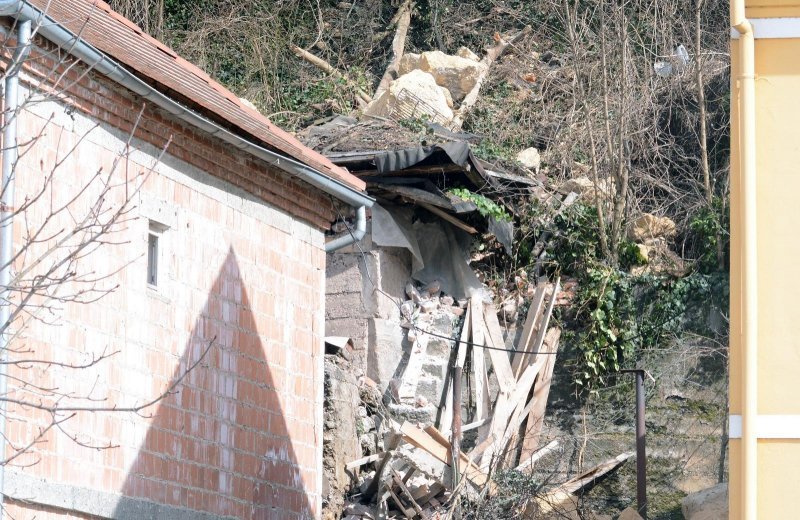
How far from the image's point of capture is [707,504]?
1324 cm

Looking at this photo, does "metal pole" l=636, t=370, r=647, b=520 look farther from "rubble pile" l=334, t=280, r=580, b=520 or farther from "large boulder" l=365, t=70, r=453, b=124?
"large boulder" l=365, t=70, r=453, b=124

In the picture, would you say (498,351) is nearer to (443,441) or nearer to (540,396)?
(540,396)

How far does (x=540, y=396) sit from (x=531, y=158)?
449 cm

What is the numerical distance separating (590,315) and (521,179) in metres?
2.18

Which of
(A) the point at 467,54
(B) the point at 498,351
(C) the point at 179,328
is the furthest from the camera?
(A) the point at 467,54

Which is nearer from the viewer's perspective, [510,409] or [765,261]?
[765,261]

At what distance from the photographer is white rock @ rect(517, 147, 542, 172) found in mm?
18797

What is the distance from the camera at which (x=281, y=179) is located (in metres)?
10.9

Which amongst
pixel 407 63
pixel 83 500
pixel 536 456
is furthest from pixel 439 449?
pixel 407 63

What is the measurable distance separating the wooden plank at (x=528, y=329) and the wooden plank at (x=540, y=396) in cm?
27

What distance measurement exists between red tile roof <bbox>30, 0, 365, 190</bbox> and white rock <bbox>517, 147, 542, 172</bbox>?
752cm

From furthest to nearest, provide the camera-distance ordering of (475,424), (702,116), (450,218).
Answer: (702,116), (450,218), (475,424)

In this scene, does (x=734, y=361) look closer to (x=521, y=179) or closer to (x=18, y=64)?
(x=18, y=64)

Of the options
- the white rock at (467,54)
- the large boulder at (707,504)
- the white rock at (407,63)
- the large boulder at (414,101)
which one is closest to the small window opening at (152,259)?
the large boulder at (707,504)
